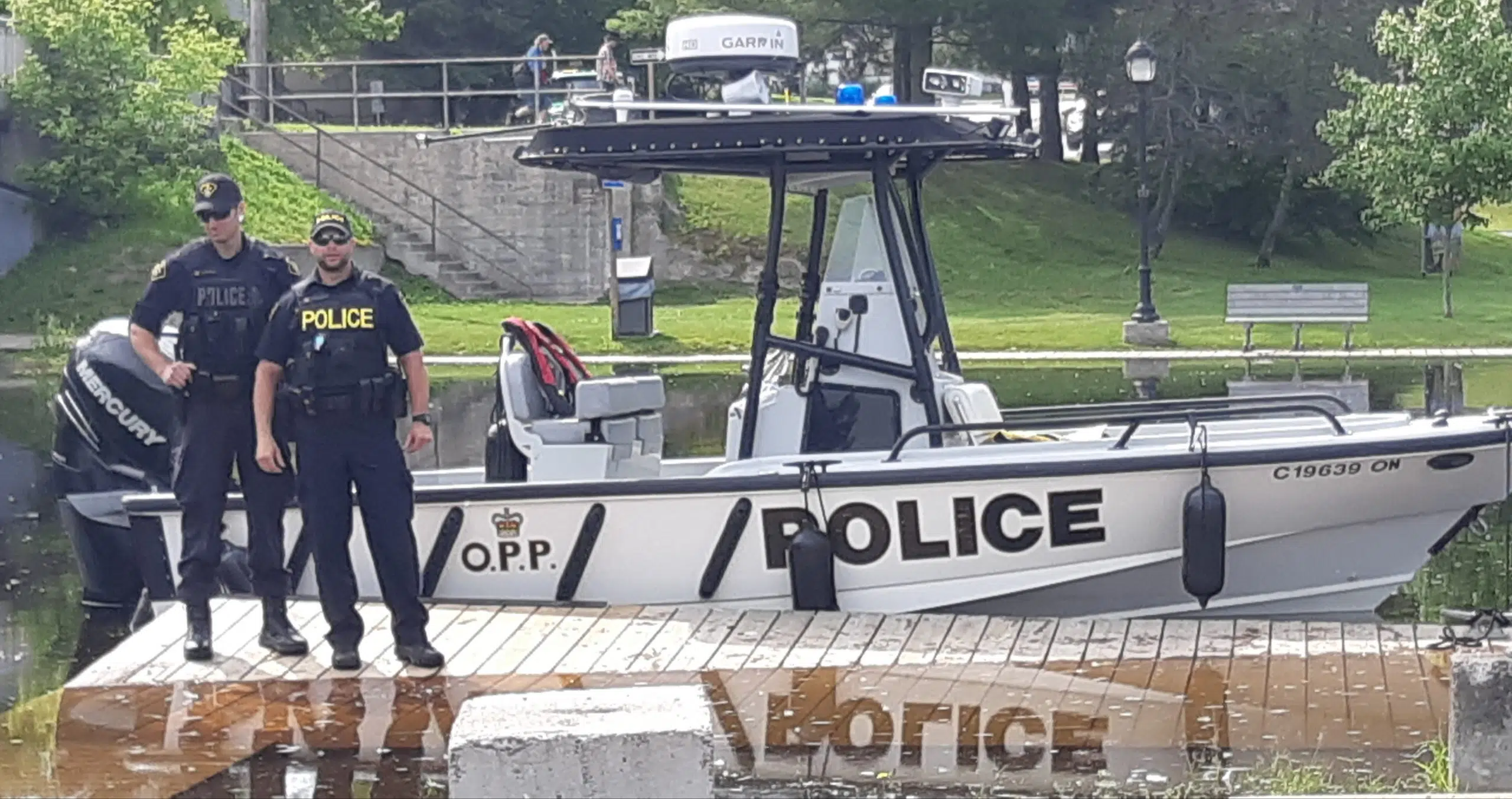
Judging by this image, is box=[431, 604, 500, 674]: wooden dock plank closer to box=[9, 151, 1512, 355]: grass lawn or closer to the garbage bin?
box=[9, 151, 1512, 355]: grass lawn

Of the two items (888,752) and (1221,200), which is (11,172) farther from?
(888,752)

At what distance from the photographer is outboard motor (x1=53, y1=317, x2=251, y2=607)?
11.9m

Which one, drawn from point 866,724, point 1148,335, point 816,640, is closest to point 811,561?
point 816,640

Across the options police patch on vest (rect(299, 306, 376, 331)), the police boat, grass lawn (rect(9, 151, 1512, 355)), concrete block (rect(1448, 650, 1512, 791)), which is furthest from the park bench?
concrete block (rect(1448, 650, 1512, 791))

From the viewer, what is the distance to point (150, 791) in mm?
7547

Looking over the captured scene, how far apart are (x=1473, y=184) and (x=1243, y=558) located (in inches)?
841

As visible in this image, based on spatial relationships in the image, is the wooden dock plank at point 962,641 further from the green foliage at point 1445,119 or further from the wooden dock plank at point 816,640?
the green foliage at point 1445,119

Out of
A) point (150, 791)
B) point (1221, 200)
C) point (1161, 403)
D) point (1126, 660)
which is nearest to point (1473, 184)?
point (1221, 200)

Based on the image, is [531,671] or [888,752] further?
[531,671]

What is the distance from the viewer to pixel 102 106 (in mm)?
33781

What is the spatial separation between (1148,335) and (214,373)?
832 inches

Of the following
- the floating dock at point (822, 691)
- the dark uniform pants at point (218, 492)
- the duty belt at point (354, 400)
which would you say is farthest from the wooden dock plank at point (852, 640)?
the dark uniform pants at point (218, 492)

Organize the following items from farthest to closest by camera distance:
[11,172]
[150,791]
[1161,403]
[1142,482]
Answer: [11,172]
[1161,403]
[1142,482]
[150,791]

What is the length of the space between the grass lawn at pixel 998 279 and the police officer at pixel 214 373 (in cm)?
1097
